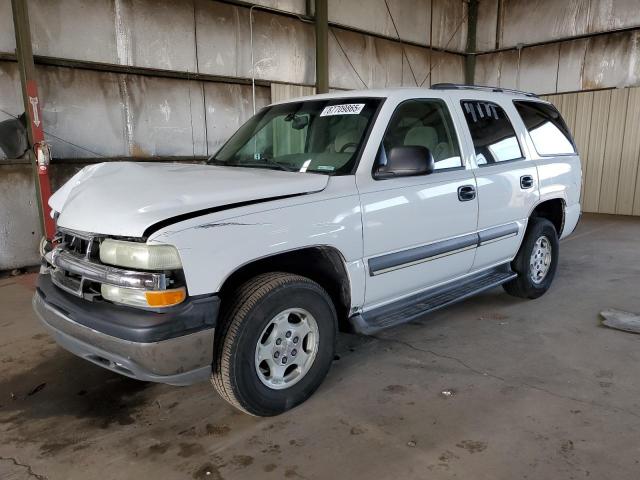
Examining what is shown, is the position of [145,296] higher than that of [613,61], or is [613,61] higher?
[613,61]

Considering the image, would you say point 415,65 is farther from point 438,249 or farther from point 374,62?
point 438,249

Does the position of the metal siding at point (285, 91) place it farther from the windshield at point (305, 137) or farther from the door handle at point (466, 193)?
the door handle at point (466, 193)

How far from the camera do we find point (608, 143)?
10.4 metres

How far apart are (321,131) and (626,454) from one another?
2505mm

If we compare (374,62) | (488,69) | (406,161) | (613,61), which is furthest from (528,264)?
(488,69)

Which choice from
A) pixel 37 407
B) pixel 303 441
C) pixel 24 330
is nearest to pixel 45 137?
pixel 24 330

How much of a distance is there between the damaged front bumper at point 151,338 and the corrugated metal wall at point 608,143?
10649 millimetres

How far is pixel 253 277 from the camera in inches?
103

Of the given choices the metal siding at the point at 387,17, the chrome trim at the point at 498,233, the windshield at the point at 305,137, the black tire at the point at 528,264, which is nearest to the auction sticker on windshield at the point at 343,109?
the windshield at the point at 305,137

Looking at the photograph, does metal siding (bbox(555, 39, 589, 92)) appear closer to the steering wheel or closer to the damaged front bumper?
the steering wheel

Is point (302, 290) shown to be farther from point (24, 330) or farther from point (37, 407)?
point (24, 330)

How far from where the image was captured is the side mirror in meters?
2.89

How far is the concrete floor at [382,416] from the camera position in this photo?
2.30 meters

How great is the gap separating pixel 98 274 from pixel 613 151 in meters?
11.1
